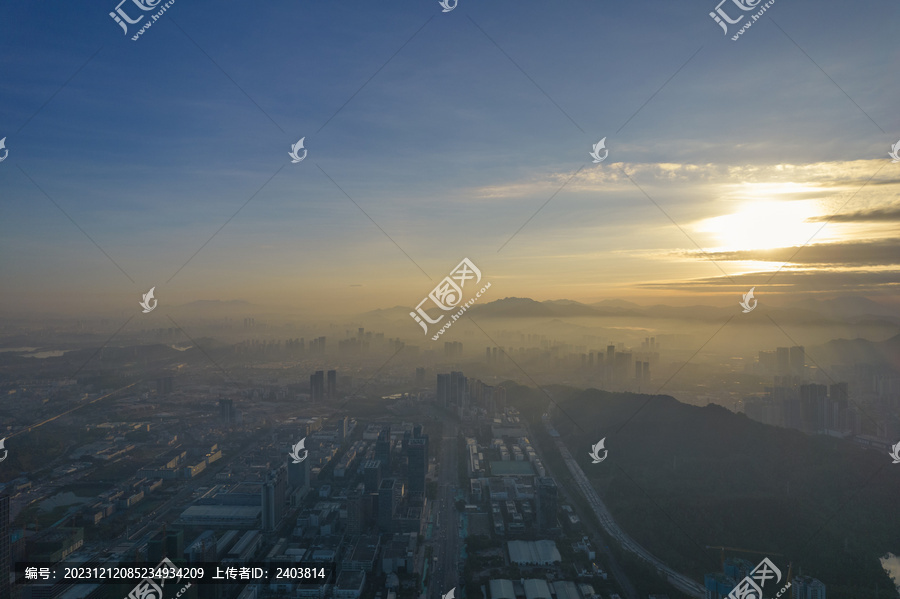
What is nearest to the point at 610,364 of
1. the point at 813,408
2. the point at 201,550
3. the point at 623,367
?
the point at 623,367

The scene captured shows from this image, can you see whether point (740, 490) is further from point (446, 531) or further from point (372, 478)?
point (372, 478)

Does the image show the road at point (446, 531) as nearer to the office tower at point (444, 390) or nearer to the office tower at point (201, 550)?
the office tower at point (201, 550)

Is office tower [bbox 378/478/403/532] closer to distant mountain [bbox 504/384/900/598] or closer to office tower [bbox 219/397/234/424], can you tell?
distant mountain [bbox 504/384/900/598]

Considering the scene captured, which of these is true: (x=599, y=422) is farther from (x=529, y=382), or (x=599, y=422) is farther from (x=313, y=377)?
(x=313, y=377)

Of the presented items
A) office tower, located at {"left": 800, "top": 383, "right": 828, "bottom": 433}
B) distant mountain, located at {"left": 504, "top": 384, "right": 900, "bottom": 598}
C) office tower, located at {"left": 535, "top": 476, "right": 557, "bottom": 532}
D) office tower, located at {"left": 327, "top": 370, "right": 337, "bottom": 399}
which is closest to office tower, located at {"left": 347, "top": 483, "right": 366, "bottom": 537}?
office tower, located at {"left": 535, "top": 476, "right": 557, "bottom": 532}

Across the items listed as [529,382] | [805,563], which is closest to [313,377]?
[529,382]
